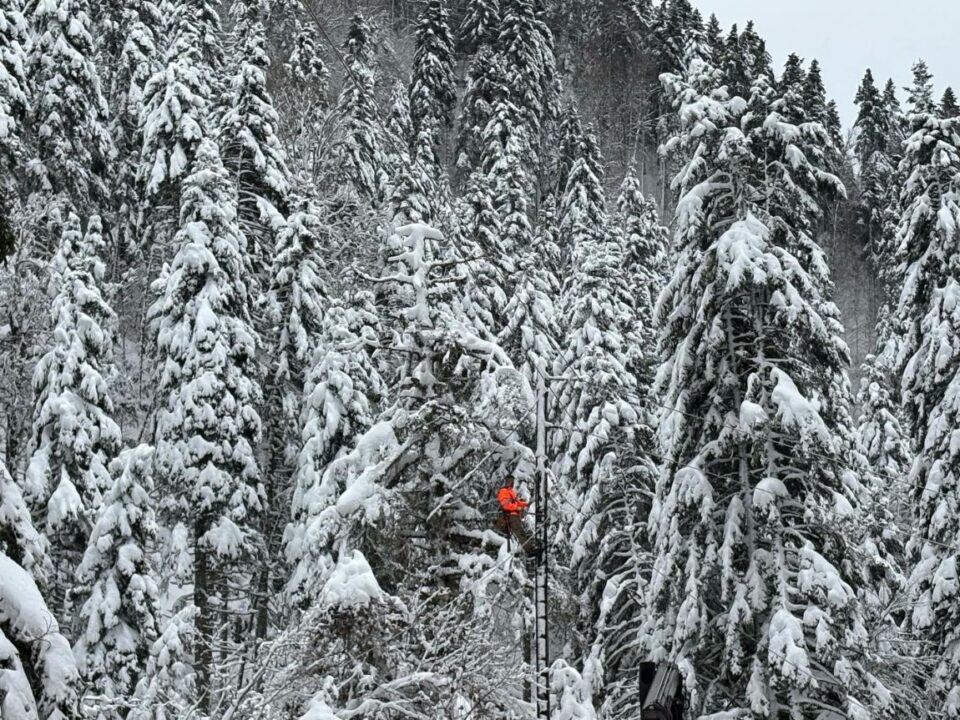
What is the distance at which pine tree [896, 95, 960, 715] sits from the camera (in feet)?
68.6

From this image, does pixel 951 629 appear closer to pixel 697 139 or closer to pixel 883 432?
pixel 697 139

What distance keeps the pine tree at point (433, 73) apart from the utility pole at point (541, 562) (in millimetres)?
57274

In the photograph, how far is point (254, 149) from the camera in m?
30.9

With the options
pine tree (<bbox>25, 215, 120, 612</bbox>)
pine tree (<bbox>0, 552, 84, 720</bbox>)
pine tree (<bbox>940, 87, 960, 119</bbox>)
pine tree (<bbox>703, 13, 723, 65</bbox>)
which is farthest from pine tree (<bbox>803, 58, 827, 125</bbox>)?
pine tree (<bbox>0, 552, 84, 720</bbox>)

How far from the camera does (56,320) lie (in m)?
25.9

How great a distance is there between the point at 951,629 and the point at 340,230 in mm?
25897

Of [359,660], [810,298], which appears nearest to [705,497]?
[810,298]

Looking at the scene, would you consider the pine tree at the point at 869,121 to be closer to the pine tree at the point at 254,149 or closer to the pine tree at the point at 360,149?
the pine tree at the point at 360,149

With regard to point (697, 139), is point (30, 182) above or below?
above

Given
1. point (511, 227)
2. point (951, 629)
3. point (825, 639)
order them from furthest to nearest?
1. point (511, 227)
2. point (951, 629)
3. point (825, 639)

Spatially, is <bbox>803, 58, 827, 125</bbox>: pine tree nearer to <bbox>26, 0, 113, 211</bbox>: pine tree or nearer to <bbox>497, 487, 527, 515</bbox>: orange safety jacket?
<bbox>26, 0, 113, 211</bbox>: pine tree

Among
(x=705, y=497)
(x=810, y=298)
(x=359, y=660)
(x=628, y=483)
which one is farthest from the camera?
(x=628, y=483)

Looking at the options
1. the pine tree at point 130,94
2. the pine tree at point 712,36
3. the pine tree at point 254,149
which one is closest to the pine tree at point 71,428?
the pine tree at point 254,149

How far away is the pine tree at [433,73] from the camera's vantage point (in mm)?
69625
